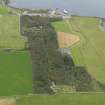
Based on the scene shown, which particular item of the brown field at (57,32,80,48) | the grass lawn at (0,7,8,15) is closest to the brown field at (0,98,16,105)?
the brown field at (57,32,80,48)

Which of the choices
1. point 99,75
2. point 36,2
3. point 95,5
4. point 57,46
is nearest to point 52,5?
point 36,2

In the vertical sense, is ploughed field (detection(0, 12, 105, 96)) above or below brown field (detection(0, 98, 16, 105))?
above

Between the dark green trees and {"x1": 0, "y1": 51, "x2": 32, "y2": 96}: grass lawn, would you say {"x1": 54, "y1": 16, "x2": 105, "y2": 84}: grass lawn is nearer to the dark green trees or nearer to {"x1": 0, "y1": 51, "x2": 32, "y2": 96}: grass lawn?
the dark green trees

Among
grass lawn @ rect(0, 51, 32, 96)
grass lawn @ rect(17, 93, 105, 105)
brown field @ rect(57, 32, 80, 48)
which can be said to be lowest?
grass lawn @ rect(17, 93, 105, 105)

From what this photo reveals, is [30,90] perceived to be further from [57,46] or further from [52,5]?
[52,5]

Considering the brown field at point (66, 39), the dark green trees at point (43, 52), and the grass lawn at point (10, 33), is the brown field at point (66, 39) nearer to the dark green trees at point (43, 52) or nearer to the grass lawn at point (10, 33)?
the dark green trees at point (43, 52)

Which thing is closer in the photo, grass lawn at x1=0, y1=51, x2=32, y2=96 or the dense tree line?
→ grass lawn at x1=0, y1=51, x2=32, y2=96

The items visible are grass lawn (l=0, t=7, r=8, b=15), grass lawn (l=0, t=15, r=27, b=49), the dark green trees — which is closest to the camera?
the dark green trees

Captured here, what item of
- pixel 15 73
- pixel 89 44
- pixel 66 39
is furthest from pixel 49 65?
pixel 89 44
